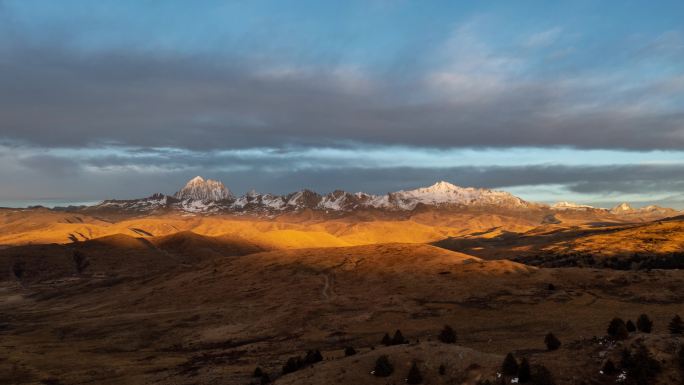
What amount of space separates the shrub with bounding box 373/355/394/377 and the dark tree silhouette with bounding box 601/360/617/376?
13.2 m

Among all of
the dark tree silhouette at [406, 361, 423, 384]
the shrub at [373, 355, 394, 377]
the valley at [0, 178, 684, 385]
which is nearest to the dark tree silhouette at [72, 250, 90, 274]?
the valley at [0, 178, 684, 385]

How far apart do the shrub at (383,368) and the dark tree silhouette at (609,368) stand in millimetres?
13218

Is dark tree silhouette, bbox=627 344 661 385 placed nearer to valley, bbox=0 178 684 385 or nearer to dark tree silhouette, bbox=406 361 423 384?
valley, bbox=0 178 684 385

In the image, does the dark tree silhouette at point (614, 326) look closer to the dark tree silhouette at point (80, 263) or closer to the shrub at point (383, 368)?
the shrub at point (383, 368)

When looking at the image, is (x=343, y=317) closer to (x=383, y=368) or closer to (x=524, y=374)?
(x=383, y=368)

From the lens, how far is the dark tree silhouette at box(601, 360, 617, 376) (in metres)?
29.4

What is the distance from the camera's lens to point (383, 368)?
3528cm

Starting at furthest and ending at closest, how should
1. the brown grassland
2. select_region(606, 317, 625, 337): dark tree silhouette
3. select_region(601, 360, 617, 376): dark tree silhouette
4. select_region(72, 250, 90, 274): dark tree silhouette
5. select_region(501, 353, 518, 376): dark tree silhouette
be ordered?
select_region(72, 250, 90, 274): dark tree silhouette → the brown grassland → select_region(606, 317, 625, 337): dark tree silhouette → select_region(501, 353, 518, 376): dark tree silhouette → select_region(601, 360, 617, 376): dark tree silhouette

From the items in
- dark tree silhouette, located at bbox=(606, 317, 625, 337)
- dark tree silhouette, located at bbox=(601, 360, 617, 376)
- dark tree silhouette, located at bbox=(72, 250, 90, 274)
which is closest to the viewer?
dark tree silhouette, located at bbox=(601, 360, 617, 376)

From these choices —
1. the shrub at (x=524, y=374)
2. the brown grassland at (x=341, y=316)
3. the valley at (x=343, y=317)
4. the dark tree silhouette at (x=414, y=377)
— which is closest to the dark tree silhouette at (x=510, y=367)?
the shrub at (x=524, y=374)

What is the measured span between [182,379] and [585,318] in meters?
47.3

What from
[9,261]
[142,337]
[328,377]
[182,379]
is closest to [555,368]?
[328,377]

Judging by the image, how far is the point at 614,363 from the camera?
98.2ft

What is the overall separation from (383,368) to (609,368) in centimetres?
1394
